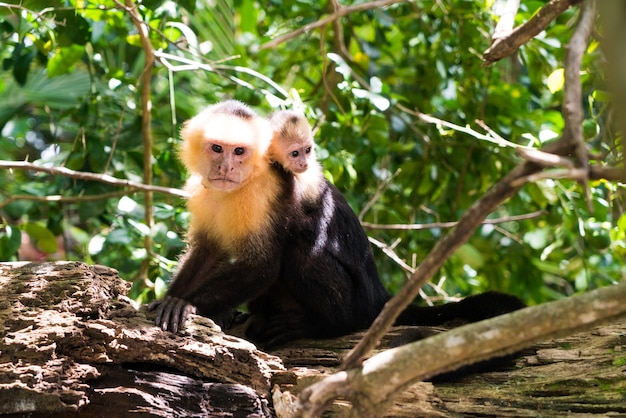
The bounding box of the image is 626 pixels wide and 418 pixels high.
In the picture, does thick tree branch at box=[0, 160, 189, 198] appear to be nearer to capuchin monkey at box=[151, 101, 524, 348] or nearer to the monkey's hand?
capuchin monkey at box=[151, 101, 524, 348]

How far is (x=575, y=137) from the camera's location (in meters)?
1.56

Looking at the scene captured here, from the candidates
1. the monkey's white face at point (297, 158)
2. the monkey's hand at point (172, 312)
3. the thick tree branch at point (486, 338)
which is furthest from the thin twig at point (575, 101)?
the monkey's white face at point (297, 158)

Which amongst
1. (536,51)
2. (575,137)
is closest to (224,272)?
(575,137)

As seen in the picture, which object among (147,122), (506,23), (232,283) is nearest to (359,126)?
(147,122)

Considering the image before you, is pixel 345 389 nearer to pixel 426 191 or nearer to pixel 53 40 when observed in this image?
pixel 53 40

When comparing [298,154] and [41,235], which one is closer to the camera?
[298,154]

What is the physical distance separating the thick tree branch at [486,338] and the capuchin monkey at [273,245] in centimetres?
144

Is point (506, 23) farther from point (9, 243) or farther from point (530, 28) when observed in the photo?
point (9, 243)

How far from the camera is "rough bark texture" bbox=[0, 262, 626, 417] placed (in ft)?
7.89

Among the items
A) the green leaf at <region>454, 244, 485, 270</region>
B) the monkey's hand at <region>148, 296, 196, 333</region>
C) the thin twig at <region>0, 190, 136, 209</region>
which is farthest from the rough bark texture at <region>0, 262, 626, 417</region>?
the green leaf at <region>454, 244, 485, 270</region>

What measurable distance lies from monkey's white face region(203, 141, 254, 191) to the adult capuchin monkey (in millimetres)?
222

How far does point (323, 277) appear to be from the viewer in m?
3.28

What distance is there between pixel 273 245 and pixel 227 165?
0.42m

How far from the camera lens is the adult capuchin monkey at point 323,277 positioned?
10.7ft
